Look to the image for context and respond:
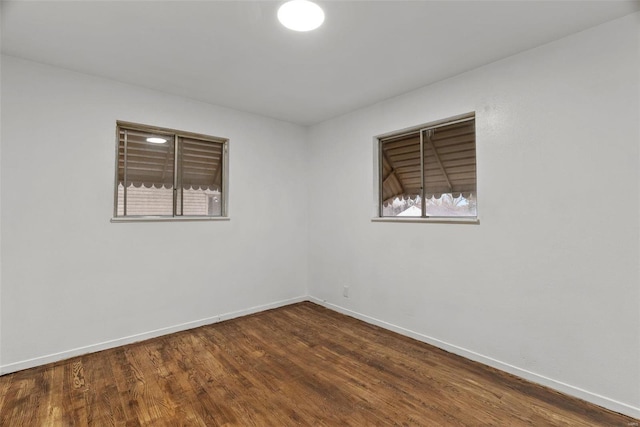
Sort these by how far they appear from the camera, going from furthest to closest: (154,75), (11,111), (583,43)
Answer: (154,75)
(11,111)
(583,43)

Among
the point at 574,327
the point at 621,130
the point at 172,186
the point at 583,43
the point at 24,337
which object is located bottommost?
the point at 24,337

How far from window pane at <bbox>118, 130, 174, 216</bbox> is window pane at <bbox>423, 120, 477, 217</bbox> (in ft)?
9.02

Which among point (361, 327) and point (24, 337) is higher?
point (24, 337)

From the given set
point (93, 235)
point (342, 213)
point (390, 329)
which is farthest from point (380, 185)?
point (93, 235)

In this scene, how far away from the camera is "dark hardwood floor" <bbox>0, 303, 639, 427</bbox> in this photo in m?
1.92

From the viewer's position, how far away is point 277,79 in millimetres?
2916

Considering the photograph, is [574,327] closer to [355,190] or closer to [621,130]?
[621,130]

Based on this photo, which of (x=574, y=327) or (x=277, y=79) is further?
(x=277, y=79)

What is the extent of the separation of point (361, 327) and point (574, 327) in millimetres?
1889

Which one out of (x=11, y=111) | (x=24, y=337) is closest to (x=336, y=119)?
(x=11, y=111)

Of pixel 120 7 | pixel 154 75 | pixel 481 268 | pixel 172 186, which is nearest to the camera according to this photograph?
pixel 120 7

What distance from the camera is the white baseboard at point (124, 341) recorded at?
2.49 m

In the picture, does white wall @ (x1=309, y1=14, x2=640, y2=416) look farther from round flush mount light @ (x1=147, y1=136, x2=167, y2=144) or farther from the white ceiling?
round flush mount light @ (x1=147, y1=136, x2=167, y2=144)

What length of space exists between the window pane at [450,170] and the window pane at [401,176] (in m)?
0.12
